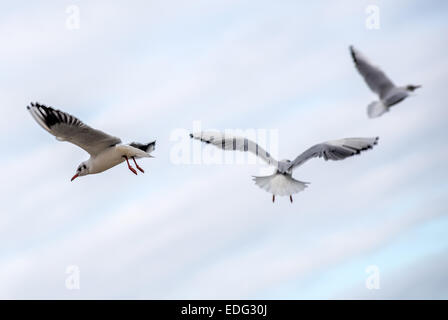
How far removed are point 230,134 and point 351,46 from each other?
202 centimetres

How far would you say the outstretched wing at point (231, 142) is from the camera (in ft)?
32.7

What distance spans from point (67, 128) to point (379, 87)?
3.65 metres

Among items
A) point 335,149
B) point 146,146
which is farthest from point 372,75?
point 146,146

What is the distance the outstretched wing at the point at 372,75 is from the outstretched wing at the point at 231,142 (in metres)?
1.50

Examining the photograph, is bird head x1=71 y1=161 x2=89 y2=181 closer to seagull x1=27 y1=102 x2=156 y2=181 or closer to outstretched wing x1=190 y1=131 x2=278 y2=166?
seagull x1=27 y1=102 x2=156 y2=181

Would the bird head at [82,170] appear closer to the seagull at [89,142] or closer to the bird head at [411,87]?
the seagull at [89,142]

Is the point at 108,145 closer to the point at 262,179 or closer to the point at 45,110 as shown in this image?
the point at 45,110

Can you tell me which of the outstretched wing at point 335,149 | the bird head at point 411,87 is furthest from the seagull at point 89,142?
the bird head at point 411,87

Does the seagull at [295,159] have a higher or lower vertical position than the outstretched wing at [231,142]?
lower

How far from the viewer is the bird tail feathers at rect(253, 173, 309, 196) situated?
9242 millimetres

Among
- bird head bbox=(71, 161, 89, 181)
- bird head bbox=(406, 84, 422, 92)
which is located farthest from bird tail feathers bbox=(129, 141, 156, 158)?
bird head bbox=(406, 84, 422, 92)

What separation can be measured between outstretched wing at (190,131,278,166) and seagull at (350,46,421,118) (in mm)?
1515

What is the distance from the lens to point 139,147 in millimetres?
10930

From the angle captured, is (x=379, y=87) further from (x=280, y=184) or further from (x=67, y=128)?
(x=67, y=128)
